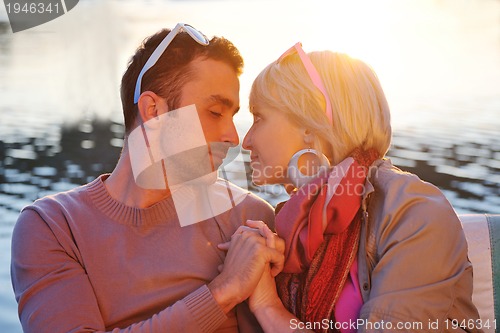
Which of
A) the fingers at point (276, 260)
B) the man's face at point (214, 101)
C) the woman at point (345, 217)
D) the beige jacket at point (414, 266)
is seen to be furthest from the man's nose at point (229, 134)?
the beige jacket at point (414, 266)

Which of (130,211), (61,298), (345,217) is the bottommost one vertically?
(61,298)

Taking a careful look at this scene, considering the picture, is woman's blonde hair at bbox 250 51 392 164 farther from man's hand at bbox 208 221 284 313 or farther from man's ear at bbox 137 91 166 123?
man's ear at bbox 137 91 166 123

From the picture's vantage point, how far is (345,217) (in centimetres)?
191

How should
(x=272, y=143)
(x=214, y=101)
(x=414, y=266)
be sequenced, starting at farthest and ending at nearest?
1. (x=214, y=101)
2. (x=272, y=143)
3. (x=414, y=266)

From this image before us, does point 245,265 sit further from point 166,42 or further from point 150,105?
point 166,42

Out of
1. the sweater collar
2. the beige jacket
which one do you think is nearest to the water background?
the sweater collar

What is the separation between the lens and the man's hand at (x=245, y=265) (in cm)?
197

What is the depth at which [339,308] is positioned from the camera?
6.28 feet

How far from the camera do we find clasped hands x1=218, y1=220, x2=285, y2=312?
1967mm

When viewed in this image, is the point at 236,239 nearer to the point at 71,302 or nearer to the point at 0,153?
the point at 71,302

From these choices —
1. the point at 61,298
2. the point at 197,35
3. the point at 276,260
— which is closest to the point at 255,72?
the point at 197,35

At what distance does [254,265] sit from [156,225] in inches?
17.2

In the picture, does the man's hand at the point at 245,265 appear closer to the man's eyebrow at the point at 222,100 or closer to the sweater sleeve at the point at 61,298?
the sweater sleeve at the point at 61,298

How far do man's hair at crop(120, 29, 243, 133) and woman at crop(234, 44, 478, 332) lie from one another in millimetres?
262
